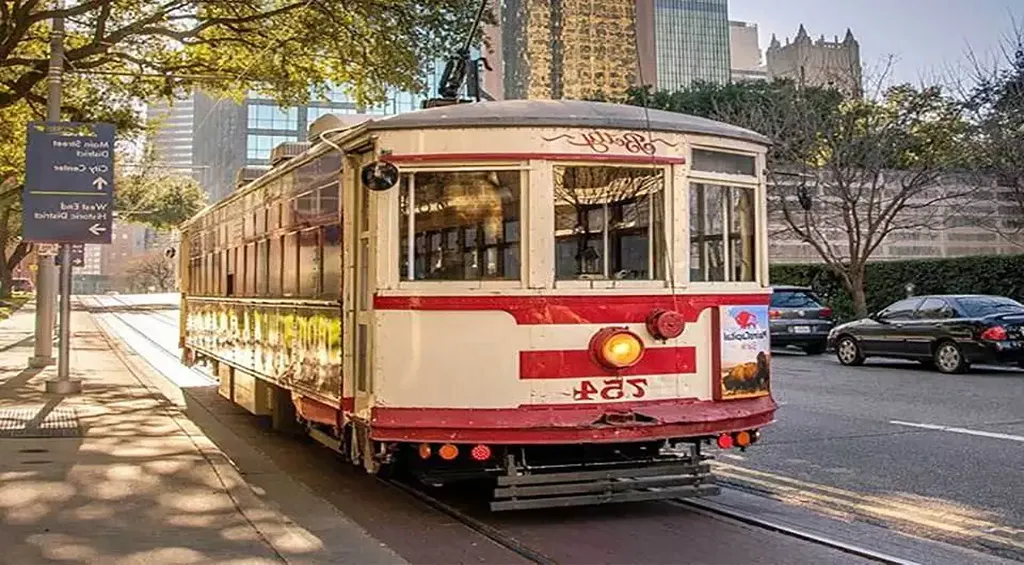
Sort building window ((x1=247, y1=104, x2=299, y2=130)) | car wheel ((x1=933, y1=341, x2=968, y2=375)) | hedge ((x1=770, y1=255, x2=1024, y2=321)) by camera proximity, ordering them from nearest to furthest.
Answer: car wheel ((x1=933, y1=341, x2=968, y2=375))
hedge ((x1=770, y1=255, x2=1024, y2=321))
building window ((x1=247, y1=104, x2=299, y2=130))

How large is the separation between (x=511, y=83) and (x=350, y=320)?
21.1 metres

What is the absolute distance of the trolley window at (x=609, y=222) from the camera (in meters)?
6.46

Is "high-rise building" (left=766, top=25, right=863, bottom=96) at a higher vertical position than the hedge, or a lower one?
higher

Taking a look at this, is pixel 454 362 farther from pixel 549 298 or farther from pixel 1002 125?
pixel 1002 125

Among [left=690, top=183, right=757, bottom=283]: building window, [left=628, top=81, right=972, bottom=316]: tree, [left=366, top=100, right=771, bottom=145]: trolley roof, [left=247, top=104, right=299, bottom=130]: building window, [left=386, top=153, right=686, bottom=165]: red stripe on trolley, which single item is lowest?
[left=690, top=183, right=757, bottom=283]: building window

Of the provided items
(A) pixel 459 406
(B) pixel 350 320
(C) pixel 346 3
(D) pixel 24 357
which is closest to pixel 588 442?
(A) pixel 459 406

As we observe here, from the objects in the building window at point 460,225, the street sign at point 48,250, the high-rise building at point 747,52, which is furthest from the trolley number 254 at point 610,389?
the high-rise building at point 747,52

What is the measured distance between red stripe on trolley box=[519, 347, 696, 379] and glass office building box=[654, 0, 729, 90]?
37.9ft

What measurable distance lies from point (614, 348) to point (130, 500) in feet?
11.7

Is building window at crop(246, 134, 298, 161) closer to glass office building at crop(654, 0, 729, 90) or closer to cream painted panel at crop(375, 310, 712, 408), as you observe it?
glass office building at crop(654, 0, 729, 90)

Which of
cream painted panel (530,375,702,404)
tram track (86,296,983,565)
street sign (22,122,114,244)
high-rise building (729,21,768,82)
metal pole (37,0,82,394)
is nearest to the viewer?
tram track (86,296,983,565)

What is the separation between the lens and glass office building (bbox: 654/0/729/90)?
22594 mm

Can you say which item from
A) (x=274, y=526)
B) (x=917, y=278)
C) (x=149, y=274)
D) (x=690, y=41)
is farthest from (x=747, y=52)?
(x=149, y=274)

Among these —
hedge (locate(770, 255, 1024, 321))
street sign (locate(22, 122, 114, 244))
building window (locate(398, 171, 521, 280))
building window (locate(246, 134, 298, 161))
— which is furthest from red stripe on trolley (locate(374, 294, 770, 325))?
building window (locate(246, 134, 298, 161))
